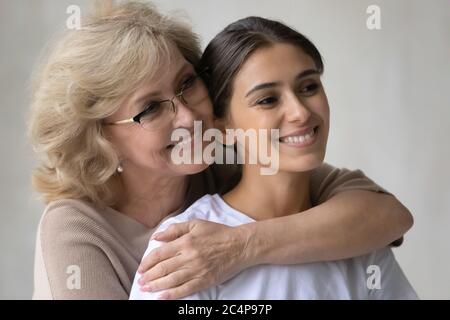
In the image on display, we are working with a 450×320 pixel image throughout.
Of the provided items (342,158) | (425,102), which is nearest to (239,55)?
(342,158)

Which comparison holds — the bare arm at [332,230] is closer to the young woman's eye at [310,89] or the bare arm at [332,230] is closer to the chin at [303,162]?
the chin at [303,162]

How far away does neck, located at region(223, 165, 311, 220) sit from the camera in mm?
1524

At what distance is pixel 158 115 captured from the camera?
1616 millimetres

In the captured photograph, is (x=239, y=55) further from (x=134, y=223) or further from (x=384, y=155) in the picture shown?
(x=384, y=155)

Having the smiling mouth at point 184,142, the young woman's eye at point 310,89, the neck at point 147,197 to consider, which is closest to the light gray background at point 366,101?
the neck at point 147,197

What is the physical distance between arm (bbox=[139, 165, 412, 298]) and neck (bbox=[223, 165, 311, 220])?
0.07m

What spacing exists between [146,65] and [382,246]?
678 mm

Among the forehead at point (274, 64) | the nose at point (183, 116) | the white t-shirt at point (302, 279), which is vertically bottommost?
the white t-shirt at point (302, 279)

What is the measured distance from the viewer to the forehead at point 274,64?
145cm

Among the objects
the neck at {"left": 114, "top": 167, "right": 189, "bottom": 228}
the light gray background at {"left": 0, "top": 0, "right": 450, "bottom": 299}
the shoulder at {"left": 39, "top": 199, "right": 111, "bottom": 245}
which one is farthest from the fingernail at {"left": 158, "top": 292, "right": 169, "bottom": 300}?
the light gray background at {"left": 0, "top": 0, "right": 450, "bottom": 299}

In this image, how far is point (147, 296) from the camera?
141 cm

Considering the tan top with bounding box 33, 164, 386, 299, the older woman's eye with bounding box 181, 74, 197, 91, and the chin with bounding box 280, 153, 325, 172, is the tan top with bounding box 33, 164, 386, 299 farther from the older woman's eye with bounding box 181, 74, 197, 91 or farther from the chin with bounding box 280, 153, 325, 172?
the older woman's eye with bounding box 181, 74, 197, 91

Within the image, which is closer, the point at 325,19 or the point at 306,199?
the point at 306,199

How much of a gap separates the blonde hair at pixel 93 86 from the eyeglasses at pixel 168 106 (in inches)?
2.6
